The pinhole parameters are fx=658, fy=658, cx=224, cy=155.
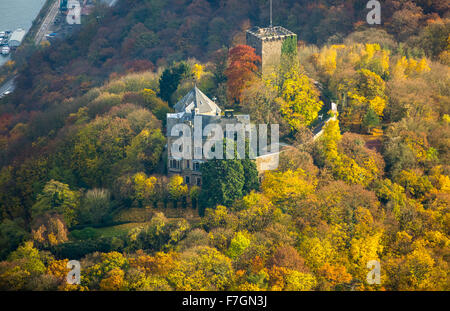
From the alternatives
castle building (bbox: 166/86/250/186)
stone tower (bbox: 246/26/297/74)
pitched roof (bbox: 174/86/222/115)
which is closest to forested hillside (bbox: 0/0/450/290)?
castle building (bbox: 166/86/250/186)

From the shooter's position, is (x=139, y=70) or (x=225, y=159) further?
(x=139, y=70)

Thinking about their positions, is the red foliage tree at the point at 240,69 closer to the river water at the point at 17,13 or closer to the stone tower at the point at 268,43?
the stone tower at the point at 268,43

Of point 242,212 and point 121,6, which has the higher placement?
point 121,6

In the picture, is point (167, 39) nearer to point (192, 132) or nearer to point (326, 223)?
point (192, 132)

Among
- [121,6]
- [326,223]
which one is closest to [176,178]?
[326,223]

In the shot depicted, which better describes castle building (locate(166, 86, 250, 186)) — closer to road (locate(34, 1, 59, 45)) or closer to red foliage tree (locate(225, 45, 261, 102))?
red foliage tree (locate(225, 45, 261, 102))

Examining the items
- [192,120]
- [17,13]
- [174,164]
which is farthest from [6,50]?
[192,120]

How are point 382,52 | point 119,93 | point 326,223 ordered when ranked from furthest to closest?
point 119,93 < point 382,52 < point 326,223

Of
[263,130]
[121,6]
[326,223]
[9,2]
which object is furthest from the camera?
[9,2]
